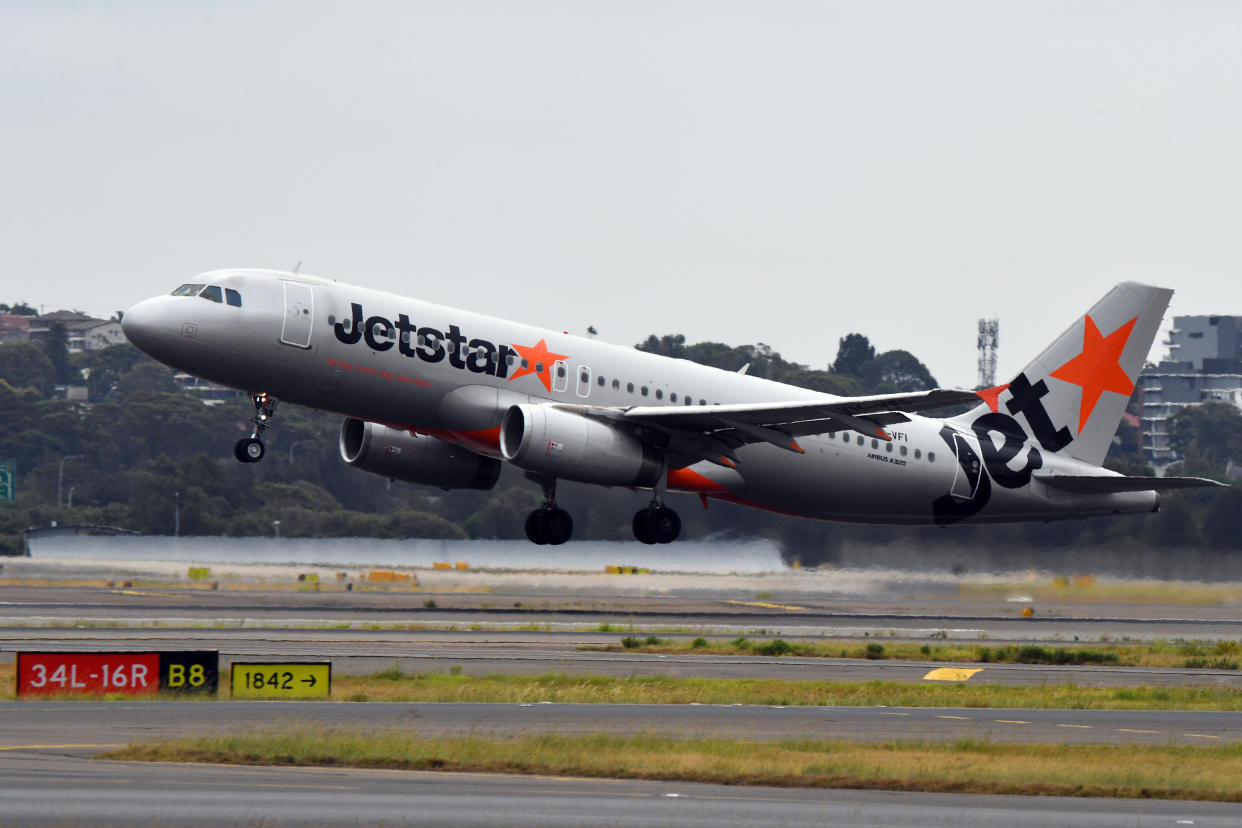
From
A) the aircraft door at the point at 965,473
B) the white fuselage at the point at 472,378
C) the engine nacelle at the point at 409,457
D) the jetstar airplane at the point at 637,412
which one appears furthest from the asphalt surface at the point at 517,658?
the aircraft door at the point at 965,473

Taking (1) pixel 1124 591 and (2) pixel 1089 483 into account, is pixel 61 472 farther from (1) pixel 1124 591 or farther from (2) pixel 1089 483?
(2) pixel 1089 483

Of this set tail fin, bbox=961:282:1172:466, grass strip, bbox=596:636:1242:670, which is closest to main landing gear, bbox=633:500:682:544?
grass strip, bbox=596:636:1242:670

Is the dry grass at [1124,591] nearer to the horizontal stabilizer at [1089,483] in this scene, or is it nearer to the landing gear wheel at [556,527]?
the horizontal stabilizer at [1089,483]

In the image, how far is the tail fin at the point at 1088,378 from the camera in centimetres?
4934

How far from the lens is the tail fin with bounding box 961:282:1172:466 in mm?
49344

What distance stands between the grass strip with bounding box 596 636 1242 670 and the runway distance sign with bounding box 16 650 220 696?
43.4ft

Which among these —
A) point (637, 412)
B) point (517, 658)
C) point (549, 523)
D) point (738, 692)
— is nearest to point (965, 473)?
point (637, 412)

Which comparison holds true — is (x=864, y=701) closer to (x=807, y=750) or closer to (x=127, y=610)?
(x=807, y=750)

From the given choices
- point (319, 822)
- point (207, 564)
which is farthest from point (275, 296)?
point (207, 564)

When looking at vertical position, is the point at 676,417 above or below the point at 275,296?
below

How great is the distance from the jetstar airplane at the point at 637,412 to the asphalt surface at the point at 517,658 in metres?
→ 3.55

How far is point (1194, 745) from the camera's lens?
92.3 ft

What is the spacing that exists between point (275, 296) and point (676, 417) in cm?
991

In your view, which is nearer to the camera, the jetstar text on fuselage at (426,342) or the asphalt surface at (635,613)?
the jetstar text on fuselage at (426,342)
